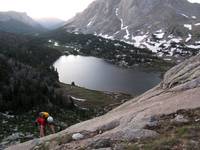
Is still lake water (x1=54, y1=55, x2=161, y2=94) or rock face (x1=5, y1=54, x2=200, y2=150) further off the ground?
rock face (x1=5, y1=54, x2=200, y2=150)

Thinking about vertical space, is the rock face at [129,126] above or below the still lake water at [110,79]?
above

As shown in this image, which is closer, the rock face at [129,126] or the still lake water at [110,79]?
the rock face at [129,126]

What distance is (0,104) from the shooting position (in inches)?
2384

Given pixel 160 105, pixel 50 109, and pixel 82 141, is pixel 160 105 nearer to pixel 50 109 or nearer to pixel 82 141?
pixel 82 141

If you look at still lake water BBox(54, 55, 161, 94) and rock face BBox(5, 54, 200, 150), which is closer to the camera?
rock face BBox(5, 54, 200, 150)

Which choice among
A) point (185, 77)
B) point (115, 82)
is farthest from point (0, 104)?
point (115, 82)

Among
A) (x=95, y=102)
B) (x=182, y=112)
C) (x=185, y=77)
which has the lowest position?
(x=95, y=102)

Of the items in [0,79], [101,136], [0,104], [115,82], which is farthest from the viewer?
[115,82]

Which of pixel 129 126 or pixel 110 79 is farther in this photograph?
pixel 110 79

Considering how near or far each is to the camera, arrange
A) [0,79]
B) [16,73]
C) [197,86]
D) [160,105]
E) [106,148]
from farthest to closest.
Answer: [16,73]
[0,79]
[197,86]
[160,105]
[106,148]

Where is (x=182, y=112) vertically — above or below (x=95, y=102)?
above

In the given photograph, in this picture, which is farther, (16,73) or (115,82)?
(115,82)

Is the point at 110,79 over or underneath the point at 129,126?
underneath

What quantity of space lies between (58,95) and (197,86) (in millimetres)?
66034
